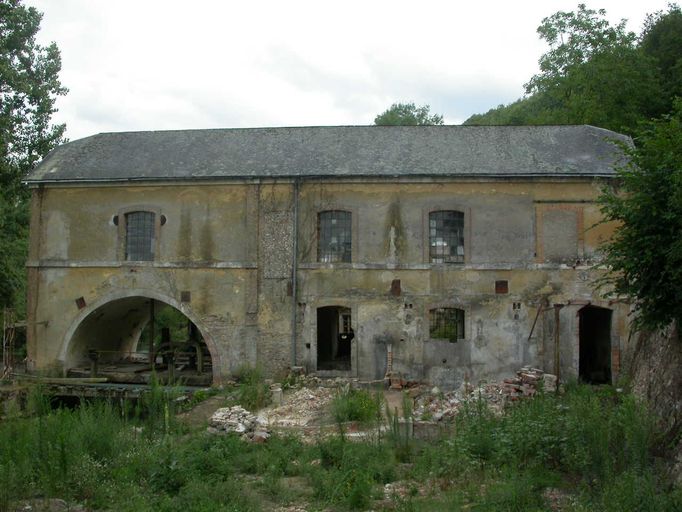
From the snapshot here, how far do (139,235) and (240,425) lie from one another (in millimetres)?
8991

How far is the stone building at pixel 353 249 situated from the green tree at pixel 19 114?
18.6 feet

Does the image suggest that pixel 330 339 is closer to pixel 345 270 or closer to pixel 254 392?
pixel 345 270

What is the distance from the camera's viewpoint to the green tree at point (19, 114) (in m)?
24.5

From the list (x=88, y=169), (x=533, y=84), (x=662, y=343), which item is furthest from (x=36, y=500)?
(x=533, y=84)

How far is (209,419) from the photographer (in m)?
14.3

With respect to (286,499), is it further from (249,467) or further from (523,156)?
(523,156)

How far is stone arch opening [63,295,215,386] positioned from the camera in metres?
19.9

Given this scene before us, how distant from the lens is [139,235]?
65.6 ft

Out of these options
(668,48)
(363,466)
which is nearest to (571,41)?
(668,48)

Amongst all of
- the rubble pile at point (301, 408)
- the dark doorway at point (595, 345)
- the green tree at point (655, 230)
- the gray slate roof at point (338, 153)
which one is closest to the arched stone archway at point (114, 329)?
the rubble pile at point (301, 408)

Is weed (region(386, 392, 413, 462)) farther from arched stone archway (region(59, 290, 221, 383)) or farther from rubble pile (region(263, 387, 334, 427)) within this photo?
arched stone archway (region(59, 290, 221, 383))

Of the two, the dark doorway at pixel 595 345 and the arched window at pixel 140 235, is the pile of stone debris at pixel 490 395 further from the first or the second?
the arched window at pixel 140 235

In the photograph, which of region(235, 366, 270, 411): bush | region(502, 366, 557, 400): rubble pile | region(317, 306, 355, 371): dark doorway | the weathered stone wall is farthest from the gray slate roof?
region(235, 366, 270, 411): bush

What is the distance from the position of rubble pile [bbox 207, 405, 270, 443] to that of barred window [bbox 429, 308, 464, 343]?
702 centimetres
